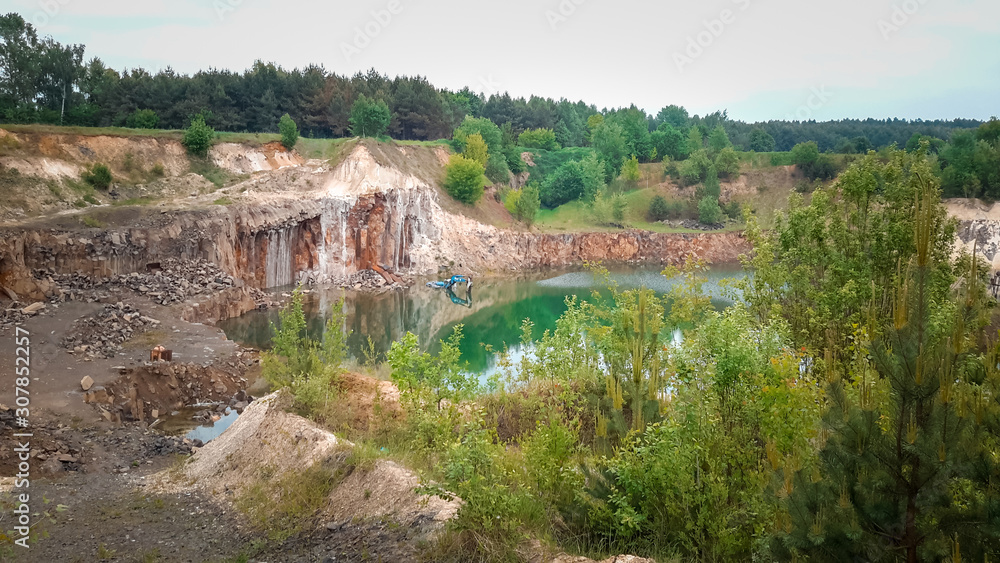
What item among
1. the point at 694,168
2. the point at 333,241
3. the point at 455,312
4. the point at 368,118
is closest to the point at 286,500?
the point at 455,312

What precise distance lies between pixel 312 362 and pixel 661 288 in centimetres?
3731

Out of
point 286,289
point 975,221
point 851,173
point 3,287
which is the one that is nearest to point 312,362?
point 851,173

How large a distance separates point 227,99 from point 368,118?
12.3m

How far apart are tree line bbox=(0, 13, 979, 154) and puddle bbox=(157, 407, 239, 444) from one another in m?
A: 36.8

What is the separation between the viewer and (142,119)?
53.2m

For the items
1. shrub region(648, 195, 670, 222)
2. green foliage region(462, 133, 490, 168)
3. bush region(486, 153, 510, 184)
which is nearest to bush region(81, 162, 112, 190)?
green foliage region(462, 133, 490, 168)

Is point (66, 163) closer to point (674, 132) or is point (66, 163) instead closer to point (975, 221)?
point (975, 221)

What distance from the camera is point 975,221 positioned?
5112cm

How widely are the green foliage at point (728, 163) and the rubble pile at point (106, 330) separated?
6810 centimetres

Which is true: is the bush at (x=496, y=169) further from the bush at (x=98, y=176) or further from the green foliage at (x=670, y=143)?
the bush at (x=98, y=176)

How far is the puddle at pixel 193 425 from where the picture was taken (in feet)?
63.5

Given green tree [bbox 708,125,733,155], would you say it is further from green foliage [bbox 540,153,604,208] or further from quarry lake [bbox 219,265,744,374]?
quarry lake [bbox 219,265,744,374]

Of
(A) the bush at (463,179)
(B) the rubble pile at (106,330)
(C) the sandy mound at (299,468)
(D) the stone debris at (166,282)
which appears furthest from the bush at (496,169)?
(C) the sandy mound at (299,468)

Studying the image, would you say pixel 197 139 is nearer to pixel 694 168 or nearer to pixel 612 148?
pixel 612 148
